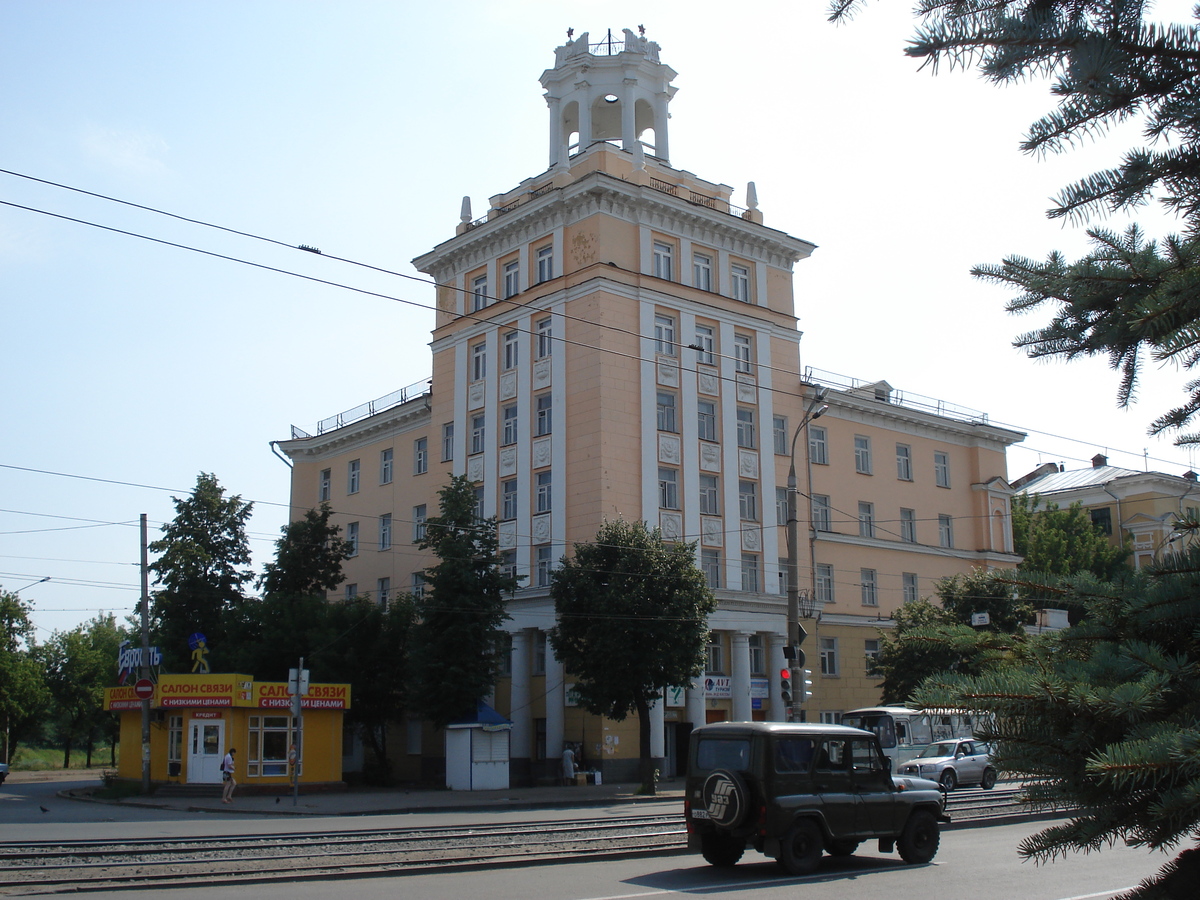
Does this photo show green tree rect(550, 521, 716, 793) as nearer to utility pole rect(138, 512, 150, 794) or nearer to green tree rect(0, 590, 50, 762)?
utility pole rect(138, 512, 150, 794)

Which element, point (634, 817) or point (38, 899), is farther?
point (634, 817)

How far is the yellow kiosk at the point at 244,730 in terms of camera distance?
112 ft

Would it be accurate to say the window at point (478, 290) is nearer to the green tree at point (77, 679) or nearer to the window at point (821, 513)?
the window at point (821, 513)

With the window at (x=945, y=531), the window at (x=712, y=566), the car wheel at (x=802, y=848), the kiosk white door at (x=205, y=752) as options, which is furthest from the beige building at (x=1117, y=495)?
the car wheel at (x=802, y=848)

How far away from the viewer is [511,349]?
4434cm

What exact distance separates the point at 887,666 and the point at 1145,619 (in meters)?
39.7

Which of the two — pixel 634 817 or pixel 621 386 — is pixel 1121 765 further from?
pixel 621 386

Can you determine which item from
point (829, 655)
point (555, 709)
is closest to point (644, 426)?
point (555, 709)

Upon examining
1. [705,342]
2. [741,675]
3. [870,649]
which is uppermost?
[705,342]

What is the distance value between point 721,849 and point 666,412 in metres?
27.8

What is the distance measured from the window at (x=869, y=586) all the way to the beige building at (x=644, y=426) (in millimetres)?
90

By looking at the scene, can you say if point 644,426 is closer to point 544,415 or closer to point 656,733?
point 544,415

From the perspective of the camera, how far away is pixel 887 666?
41125 millimetres

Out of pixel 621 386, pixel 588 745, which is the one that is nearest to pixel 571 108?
pixel 621 386
